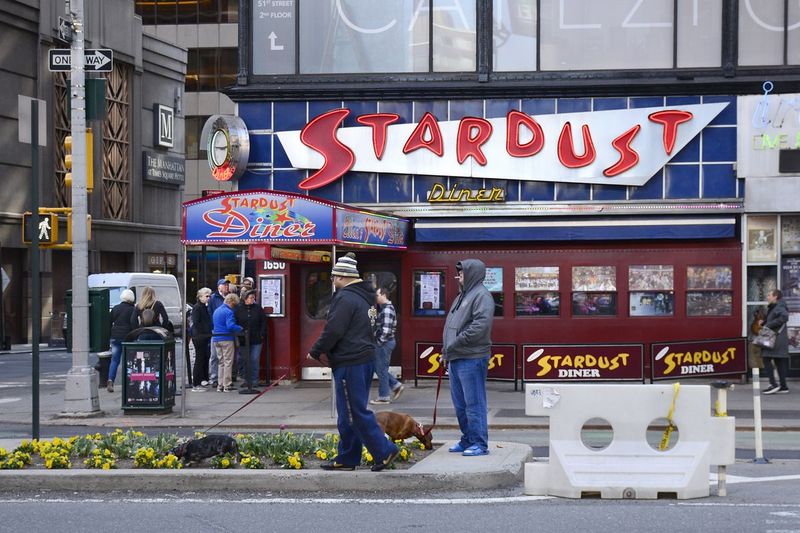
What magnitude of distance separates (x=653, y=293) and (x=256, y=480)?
1267 centimetres

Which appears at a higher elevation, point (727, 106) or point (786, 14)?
point (786, 14)

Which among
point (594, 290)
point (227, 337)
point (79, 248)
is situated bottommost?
point (227, 337)

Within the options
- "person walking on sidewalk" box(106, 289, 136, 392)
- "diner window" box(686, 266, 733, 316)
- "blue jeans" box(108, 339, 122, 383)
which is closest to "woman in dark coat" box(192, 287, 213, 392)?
"person walking on sidewalk" box(106, 289, 136, 392)

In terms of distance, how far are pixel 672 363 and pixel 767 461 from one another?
316 inches

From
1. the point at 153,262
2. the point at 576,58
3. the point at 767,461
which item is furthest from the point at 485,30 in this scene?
the point at 153,262

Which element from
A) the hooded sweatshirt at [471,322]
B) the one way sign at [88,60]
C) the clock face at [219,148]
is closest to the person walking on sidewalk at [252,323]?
the clock face at [219,148]

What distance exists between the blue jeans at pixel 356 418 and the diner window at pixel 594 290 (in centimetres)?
1170

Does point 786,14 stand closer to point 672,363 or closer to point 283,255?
point 672,363

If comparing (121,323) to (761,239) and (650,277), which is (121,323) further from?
(761,239)

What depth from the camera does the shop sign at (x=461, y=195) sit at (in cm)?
2167

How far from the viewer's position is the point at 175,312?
120 feet

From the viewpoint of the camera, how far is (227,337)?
2038 cm

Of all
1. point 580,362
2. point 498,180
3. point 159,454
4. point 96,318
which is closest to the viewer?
point 159,454

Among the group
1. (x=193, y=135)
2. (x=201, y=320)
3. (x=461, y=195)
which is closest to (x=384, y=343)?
(x=461, y=195)
